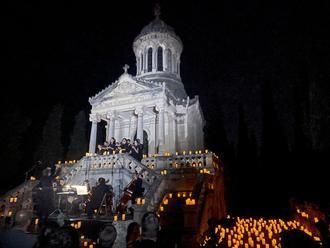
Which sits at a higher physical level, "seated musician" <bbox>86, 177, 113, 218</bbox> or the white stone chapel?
the white stone chapel

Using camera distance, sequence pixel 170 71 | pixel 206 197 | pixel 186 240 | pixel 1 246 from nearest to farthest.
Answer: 1. pixel 1 246
2. pixel 186 240
3. pixel 206 197
4. pixel 170 71

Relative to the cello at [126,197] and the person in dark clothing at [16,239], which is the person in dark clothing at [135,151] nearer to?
the cello at [126,197]

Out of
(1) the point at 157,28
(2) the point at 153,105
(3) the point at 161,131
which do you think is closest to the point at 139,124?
(2) the point at 153,105

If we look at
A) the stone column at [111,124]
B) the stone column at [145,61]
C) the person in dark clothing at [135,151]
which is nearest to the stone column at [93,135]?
the stone column at [111,124]

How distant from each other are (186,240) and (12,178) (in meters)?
24.5

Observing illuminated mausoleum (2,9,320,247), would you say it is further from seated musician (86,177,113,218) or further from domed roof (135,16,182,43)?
seated musician (86,177,113,218)

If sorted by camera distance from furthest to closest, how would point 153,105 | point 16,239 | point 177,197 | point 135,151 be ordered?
1. point 153,105
2. point 135,151
3. point 177,197
4. point 16,239

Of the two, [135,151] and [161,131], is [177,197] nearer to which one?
[135,151]

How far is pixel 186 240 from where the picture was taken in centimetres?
1161

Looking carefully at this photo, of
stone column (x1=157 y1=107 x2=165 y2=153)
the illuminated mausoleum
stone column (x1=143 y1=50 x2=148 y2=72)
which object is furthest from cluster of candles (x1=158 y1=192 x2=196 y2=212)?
stone column (x1=143 y1=50 x2=148 y2=72)

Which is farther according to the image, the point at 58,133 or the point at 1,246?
the point at 58,133

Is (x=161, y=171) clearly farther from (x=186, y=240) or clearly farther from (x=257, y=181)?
(x=257, y=181)

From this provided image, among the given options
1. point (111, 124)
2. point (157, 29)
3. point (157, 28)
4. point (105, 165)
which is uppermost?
point (157, 28)

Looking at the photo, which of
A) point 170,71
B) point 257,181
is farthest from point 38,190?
point 257,181
